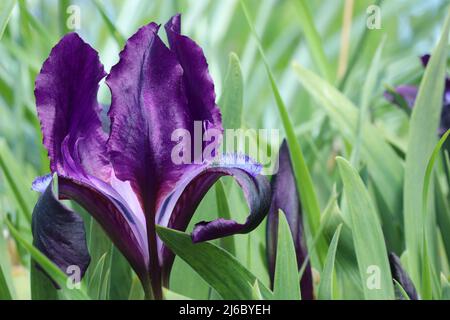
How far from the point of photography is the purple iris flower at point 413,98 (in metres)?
0.69

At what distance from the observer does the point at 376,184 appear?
736 millimetres

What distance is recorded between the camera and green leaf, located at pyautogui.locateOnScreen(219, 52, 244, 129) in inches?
24.2

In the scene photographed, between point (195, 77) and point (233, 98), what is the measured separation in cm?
14

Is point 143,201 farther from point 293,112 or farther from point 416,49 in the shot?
point 416,49

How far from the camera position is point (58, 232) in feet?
1.45

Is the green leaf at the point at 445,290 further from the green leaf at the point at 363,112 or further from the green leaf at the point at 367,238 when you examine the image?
the green leaf at the point at 363,112

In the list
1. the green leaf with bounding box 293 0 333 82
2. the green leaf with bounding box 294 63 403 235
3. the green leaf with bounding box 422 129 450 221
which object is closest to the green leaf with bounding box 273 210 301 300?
the green leaf with bounding box 422 129 450 221

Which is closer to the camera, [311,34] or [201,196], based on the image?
[201,196]

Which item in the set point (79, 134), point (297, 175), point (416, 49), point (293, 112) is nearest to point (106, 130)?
point (79, 134)

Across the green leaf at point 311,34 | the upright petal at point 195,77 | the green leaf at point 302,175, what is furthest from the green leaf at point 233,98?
the green leaf at point 311,34

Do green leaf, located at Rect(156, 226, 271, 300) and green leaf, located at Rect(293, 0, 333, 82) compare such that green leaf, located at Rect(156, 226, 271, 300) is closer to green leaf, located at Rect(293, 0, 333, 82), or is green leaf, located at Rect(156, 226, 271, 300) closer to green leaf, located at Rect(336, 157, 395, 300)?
green leaf, located at Rect(336, 157, 395, 300)

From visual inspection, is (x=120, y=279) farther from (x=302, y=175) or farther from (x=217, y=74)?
(x=217, y=74)

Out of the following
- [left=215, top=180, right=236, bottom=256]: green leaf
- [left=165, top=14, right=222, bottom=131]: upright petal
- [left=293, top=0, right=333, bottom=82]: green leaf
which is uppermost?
[left=293, top=0, right=333, bottom=82]: green leaf

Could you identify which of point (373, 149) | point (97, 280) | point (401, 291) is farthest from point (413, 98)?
point (97, 280)
